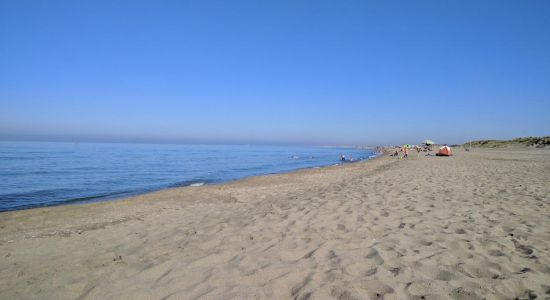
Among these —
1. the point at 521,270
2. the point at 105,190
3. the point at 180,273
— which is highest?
the point at 521,270

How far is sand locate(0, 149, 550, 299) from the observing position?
314 centimetres

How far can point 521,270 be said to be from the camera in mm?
3293

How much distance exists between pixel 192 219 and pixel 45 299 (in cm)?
364

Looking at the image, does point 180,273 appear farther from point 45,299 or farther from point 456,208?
point 456,208

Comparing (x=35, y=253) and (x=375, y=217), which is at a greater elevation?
(x=375, y=217)

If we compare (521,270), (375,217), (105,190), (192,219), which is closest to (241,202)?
(192,219)

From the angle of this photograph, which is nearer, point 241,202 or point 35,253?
point 35,253

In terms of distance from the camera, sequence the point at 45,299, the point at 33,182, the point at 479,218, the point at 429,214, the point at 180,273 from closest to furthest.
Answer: the point at 45,299, the point at 180,273, the point at 479,218, the point at 429,214, the point at 33,182

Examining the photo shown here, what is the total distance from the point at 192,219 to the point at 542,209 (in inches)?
292

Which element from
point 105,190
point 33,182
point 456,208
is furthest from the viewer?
point 33,182

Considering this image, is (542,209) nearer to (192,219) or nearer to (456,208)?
(456,208)

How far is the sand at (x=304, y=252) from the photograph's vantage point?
10.3 feet

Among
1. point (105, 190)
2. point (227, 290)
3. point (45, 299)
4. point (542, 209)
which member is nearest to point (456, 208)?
point (542, 209)

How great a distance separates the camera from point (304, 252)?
4.13m
